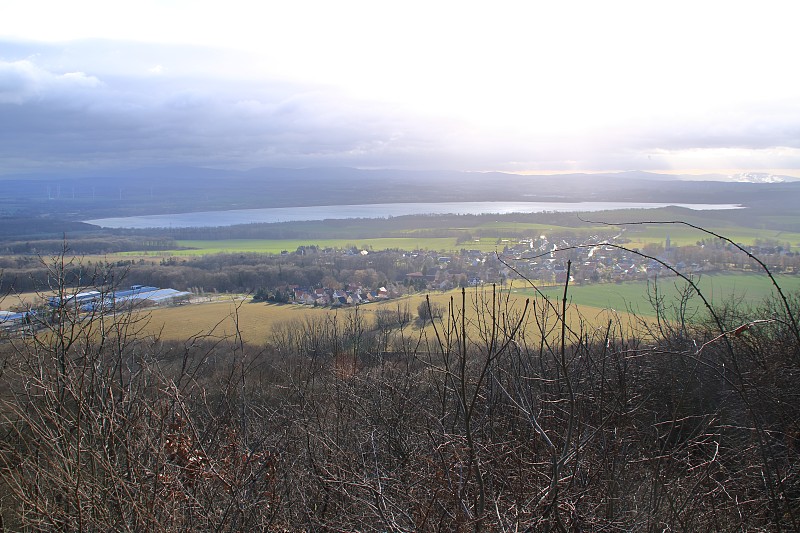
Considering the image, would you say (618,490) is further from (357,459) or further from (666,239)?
(666,239)

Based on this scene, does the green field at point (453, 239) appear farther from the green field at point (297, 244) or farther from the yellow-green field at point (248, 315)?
the yellow-green field at point (248, 315)

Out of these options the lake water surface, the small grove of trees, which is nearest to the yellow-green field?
the small grove of trees

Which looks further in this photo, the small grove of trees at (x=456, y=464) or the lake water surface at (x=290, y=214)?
the lake water surface at (x=290, y=214)

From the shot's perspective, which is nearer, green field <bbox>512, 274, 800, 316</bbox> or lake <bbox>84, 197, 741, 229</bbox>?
green field <bbox>512, 274, 800, 316</bbox>

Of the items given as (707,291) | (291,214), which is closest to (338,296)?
(707,291)

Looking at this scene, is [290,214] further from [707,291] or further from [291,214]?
[707,291]

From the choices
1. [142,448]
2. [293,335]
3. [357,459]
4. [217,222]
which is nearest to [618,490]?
[357,459]

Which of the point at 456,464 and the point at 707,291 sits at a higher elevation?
the point at 456,464

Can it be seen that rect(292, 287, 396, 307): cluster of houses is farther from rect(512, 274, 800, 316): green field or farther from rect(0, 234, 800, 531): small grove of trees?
rect(0, 234, 800, 531): small grove of trees

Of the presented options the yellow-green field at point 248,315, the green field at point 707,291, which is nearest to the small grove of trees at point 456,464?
the green field at point 707,291
